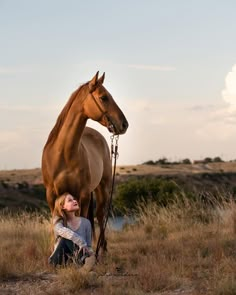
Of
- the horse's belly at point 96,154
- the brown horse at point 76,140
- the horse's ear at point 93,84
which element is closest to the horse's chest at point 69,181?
the brown horse at point 76,140

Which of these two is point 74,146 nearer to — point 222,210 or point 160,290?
point 160,290

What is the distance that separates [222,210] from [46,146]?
6374 millimetres

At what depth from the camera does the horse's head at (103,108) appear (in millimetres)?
8930

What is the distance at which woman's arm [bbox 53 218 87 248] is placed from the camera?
8312 millimetres

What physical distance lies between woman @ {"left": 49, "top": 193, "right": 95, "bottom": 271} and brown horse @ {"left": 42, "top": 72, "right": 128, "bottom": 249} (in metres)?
0.43

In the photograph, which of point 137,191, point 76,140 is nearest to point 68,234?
point 76,140

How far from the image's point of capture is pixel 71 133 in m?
9.30

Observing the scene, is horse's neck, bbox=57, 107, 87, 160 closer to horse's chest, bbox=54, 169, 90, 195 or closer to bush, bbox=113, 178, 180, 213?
horse's chest, bbox=54, 169, 90, 195

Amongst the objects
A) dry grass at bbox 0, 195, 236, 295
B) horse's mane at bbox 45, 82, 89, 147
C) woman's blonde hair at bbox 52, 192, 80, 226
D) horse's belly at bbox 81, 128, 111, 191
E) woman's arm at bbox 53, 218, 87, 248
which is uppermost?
horse's mane at bbox 45, 82, 89, 147

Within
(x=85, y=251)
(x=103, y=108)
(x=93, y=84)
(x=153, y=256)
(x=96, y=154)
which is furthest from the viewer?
(x=96, y=154)

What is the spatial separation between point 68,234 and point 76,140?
1.56 m

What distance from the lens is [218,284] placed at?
6891mm

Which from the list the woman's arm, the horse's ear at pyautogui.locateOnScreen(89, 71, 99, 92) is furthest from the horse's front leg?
the horse's ear at pyautogui.locateOnScreen(89, 71, 99, 92)

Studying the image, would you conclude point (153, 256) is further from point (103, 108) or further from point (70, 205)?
point (103, 108)
